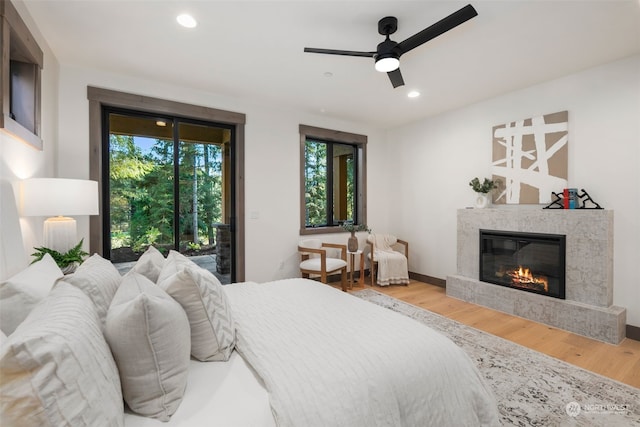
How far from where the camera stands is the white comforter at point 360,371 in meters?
1.04

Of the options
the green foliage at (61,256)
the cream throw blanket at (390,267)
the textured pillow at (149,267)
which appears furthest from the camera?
the cream throw blanket at (390,267)

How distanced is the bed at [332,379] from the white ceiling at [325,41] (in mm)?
1723

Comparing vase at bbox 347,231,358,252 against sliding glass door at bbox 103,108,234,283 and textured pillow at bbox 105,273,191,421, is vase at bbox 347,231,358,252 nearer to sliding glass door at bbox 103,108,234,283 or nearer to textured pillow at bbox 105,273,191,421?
sliding glass door at bbox 103,108,234,283

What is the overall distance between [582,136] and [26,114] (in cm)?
508

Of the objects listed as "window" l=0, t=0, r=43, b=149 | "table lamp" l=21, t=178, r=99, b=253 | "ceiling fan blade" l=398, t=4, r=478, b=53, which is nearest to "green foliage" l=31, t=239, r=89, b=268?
"table lamp" l=21, t=178, r=99, b=253

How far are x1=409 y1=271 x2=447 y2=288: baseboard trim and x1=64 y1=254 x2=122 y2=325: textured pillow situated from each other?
4.35 meters

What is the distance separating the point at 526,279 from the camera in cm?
348

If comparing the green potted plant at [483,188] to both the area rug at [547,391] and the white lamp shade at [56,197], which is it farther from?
the white lamp shade at [56,197]

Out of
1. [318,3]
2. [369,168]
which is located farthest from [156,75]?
[369,168]

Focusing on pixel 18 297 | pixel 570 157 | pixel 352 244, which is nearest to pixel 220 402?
pixel 18 297

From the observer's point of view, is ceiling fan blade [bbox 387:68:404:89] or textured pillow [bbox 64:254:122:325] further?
ceiling fan blade [bbox 387:68:404:89]

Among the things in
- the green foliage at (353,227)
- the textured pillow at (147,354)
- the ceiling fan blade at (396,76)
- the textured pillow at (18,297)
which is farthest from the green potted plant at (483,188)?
the textured pillow at (18,297)

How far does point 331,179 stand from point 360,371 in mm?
4027

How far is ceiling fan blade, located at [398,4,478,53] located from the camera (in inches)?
71.9
